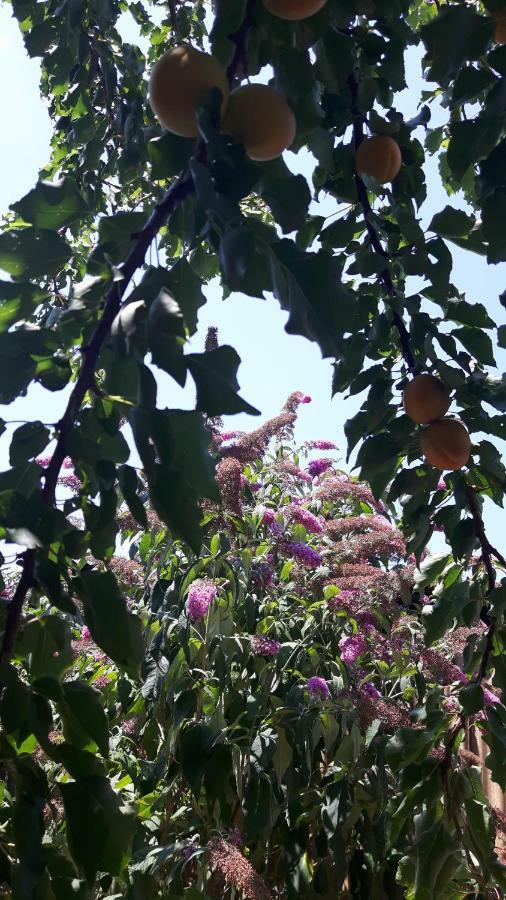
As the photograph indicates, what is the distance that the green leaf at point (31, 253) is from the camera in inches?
26.5

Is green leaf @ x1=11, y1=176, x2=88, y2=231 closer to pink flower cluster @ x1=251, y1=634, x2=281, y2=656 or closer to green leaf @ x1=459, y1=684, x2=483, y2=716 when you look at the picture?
green leaf @ x1=459, y1=684, x2=483, y2=716

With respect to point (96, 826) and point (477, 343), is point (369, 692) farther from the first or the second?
point (96, 826)

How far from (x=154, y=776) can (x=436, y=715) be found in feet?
2.30

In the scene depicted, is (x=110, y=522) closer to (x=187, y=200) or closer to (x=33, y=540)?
(x=33, y=540)

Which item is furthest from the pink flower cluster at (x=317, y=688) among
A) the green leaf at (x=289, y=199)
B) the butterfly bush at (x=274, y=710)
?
the green leaf at (x=289, y=199)

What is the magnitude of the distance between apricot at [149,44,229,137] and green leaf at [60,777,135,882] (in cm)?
59

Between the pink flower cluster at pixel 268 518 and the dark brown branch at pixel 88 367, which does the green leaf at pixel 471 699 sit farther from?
the pink flower cluster at pixel 268 518

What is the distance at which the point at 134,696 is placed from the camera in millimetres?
1770

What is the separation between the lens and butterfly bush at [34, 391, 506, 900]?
1.23m

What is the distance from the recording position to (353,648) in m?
1.56

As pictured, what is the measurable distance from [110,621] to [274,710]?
3.25ft

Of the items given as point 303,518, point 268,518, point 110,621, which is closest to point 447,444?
point 110,621

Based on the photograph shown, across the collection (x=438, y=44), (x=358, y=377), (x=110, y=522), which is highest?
(x=438, y=44)

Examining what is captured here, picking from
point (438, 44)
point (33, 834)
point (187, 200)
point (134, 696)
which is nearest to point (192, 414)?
point (187, 200)
